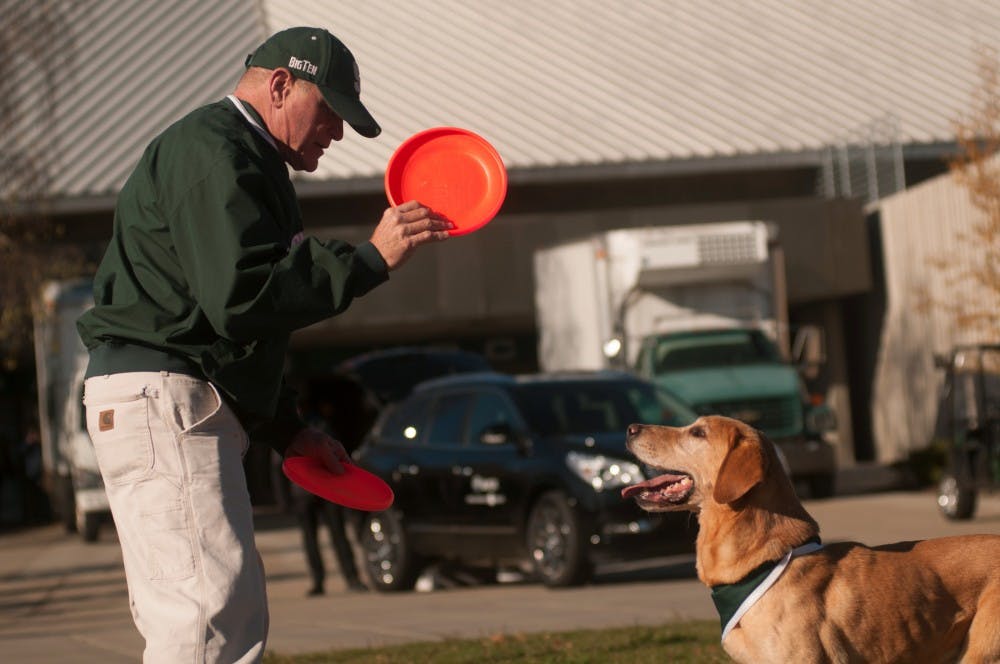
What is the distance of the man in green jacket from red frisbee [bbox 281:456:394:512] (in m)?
0.52

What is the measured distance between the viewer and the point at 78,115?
36.4 meters

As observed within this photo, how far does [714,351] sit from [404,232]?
1796 cm

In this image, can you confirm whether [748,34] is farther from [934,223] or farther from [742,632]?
[742,632]

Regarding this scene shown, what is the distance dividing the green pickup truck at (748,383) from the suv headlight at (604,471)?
7.23 metres

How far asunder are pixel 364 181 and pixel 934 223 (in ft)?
34.7

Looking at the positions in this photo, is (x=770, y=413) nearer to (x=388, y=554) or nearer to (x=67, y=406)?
(x=388, y=554)

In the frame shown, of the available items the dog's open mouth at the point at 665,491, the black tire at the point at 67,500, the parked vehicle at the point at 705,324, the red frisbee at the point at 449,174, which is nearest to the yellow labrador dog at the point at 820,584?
the dog's open mouth at the point at 665,491

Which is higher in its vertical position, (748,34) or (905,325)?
(748,34)

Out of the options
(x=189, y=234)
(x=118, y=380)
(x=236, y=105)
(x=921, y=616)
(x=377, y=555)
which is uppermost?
(x=236, y=105)

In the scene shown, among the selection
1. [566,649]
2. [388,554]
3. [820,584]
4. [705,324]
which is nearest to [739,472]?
[820,584]

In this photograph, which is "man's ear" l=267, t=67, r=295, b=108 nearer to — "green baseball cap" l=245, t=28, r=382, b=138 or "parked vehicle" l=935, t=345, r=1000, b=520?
"green baseball cap" l=245, t=28, r=382, b=138

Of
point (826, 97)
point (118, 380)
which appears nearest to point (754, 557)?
point (118, 380)

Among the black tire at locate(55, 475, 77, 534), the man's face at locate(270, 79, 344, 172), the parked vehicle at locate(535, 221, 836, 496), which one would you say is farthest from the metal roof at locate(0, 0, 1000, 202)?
the man's face at locate(270, 79, 344, 172)

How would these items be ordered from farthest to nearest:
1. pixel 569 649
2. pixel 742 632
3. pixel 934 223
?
pixel 934 223, pixel 569 649, pixel 742 632
